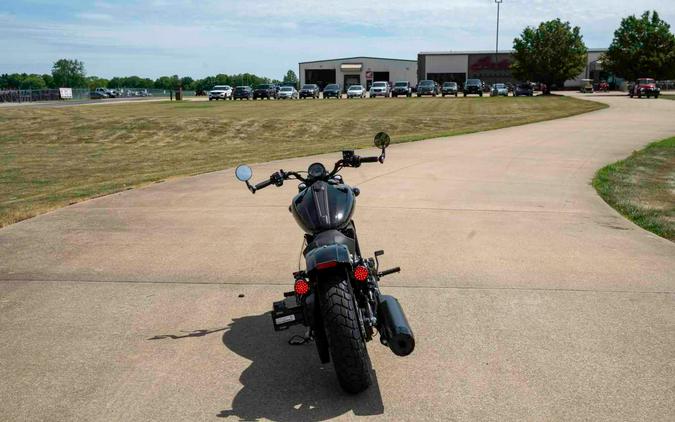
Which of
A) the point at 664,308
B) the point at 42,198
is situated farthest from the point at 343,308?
the point at 42,198

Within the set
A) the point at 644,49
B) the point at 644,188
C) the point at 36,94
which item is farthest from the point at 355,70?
the point at 644,188

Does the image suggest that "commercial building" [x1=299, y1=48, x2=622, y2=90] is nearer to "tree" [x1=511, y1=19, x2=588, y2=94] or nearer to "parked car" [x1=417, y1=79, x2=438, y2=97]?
"tree" [x1=511, y1=19, x2=588, y2=94]

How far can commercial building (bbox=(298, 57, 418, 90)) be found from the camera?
11762 centimetres

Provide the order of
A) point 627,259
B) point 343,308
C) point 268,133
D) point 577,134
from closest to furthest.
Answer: point 343,308 → point 627,259 → point 577,134 → point 268,133

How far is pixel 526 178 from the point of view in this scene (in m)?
11.9

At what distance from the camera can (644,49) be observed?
7631cm

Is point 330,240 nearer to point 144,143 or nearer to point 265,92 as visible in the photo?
point 144,143

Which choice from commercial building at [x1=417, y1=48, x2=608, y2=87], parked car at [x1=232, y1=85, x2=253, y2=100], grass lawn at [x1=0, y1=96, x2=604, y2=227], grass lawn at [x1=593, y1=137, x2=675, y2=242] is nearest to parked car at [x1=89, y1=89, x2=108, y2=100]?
parked car at [x1=232, y1=85, x2=253, y2=100]

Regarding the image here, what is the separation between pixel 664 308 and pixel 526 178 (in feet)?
22.3

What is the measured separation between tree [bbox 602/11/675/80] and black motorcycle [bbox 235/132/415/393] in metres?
81.2

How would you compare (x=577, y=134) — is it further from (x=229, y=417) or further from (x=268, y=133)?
(x=229, y=417)

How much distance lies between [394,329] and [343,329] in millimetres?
338

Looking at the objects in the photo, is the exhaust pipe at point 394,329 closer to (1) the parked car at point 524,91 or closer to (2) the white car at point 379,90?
(2) the white car at point 379,90

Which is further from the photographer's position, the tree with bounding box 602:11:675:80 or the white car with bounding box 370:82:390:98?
the tree with bounding box 602:11:675:80
